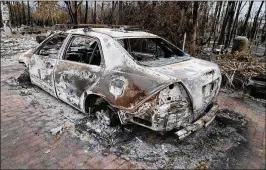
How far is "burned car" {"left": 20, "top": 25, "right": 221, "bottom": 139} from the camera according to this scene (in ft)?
9.86

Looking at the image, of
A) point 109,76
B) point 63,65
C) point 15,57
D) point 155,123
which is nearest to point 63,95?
point 63,65

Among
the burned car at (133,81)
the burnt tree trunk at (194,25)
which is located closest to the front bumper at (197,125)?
the burned car at (133,81)

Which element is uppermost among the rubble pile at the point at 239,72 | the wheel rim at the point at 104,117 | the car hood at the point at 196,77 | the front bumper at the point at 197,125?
the car hood at the point at 196,77

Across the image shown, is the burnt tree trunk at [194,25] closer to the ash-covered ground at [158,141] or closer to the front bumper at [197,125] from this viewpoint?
the ash-covered ground at [158,141]

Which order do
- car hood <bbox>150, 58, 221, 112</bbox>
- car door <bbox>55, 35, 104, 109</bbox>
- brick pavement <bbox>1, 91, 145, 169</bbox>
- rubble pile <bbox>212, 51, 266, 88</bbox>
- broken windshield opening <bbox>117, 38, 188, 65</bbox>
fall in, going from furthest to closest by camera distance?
rubble pile <bbox>212, 51, 266, 88</bbox>
broken windshield opening <bbox>117, 38, 188, 65</bbox>
car door <bbox>55, 35, 104, 109</bbox>
car hood <bbox>150, 58, 221, 112</bbox>
brick pavement <bbox>1, 91, 145, 169</bbox>

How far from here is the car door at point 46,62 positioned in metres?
4.46

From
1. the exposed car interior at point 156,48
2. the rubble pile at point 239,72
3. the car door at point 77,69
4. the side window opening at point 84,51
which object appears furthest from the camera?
the rubble pile at point 239,72

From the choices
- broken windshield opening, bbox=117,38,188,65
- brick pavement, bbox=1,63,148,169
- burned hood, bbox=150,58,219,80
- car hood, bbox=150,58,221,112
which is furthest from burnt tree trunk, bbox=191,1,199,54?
brick pavement, bbox=1,63,148,169

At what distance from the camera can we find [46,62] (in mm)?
4551

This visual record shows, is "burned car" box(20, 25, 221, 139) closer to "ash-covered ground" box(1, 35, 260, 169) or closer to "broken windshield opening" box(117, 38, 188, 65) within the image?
"broken windshield opening" box(117, 38, 188, 65)

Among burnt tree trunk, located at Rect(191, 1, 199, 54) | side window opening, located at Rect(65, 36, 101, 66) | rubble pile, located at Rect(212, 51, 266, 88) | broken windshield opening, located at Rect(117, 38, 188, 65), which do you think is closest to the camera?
side window opening, located at Rect(65, 36, 101, 66)

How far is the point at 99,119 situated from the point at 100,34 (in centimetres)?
141

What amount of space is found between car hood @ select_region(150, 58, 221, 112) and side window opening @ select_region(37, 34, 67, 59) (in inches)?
88.1

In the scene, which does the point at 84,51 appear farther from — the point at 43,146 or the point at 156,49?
the point at 43,146
